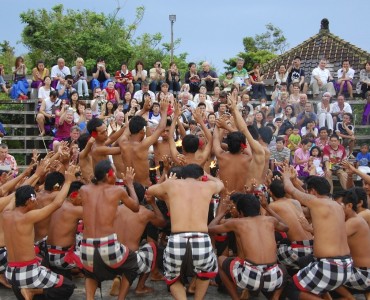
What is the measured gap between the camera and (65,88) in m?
14.6

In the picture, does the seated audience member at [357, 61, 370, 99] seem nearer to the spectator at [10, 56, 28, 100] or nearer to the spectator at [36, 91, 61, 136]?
the spectator at [36, 91, 61, 136]

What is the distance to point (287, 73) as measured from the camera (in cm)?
1608

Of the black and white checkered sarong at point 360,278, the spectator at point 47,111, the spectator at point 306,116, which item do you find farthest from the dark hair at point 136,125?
the spectator at point 47,111

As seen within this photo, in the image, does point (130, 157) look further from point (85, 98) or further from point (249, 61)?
point (249, 61)

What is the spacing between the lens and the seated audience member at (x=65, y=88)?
1448 cm

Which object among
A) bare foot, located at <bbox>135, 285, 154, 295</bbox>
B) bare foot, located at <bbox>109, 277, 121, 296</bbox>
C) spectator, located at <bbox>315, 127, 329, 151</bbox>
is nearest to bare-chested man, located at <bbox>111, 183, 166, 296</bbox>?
bare foot, located at <bbox>135, 285, 154, 295</bbox>

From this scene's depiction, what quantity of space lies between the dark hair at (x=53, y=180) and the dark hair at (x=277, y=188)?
2685 millimetres

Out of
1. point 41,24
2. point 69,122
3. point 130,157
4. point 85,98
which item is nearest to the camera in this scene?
point 130,157

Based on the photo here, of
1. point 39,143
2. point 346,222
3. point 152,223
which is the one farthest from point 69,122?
point 346,222

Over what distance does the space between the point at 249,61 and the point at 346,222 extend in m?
27.8

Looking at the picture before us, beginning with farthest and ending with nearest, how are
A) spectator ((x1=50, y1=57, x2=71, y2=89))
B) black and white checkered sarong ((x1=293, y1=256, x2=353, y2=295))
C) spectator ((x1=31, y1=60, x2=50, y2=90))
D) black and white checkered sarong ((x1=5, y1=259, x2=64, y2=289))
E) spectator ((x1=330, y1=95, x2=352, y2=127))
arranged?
spectator ((x1=31, y1=60, x2=50, y2=90)) < spectator ((x1=50, y1=57, x2=71, y2=89)) < spectator ((x1=330, y1=95, x2=352, y2=127)) < black and white checkered sarong ((x1=5, y1=259, x2=64, y2=289)) < black and white checkered sarong ((x1=293, y1=256, x2=353, y2=295))

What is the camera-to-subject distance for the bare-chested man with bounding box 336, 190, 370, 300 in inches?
258

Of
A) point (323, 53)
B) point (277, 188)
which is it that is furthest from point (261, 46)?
point (277, 188)

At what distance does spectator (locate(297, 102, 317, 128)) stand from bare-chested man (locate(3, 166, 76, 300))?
8137 mm
